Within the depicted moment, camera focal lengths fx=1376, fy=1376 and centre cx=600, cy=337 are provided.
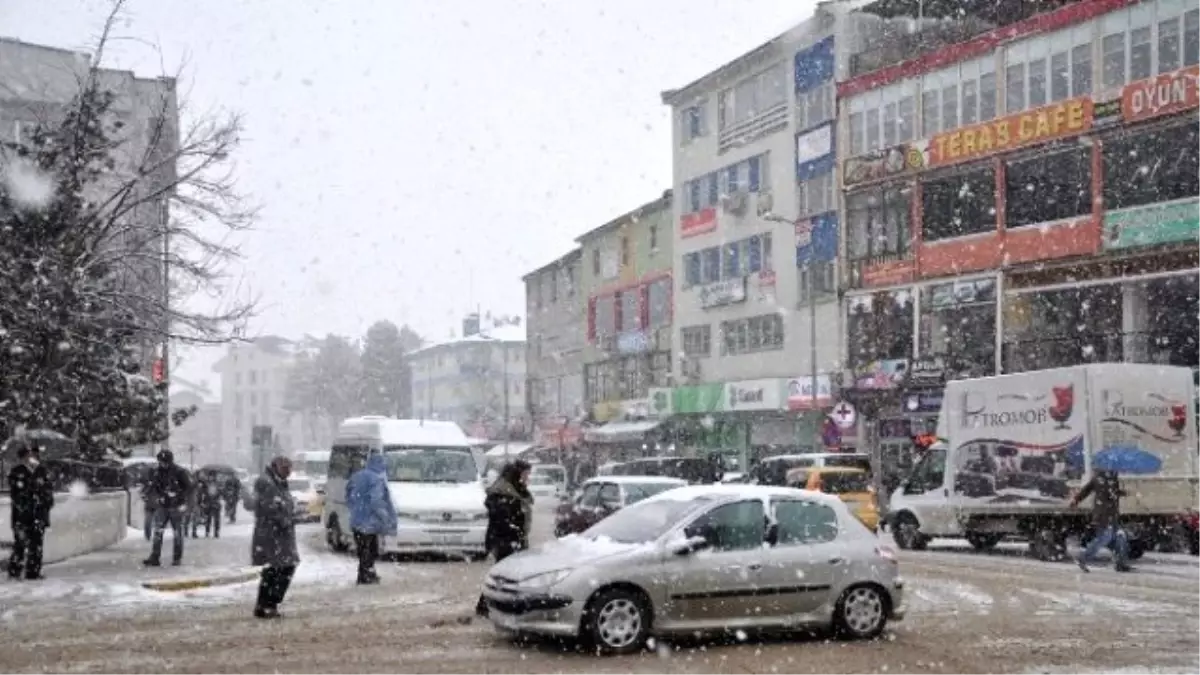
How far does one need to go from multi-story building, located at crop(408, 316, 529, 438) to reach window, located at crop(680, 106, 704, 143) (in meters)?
A: 48.8

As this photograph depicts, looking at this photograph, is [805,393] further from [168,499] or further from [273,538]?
[273,538]

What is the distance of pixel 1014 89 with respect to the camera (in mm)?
36312

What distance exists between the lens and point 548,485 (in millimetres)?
56250

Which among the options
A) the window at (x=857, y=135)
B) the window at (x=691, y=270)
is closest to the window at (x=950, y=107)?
the window at (x=857, y=135)

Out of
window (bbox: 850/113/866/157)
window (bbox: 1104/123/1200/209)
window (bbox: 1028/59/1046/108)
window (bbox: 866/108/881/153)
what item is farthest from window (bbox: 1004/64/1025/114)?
window (bbox: 850/113/866/157)

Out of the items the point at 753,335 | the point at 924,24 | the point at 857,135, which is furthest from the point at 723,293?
the point at 924,24

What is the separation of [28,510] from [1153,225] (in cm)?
2537

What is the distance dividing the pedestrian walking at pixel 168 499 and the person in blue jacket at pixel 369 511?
161 inches

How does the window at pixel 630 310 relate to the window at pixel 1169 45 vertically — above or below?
below

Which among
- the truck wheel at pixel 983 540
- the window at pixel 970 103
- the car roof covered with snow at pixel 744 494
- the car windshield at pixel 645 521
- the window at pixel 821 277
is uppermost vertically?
the window at pixel 970 103

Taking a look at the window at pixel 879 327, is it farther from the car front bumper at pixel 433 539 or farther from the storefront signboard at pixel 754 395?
the car front bumper at pixel 433 539

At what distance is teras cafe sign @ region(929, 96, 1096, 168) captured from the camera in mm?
33938

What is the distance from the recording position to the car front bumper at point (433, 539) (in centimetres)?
2111

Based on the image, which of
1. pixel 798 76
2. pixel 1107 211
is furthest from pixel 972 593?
pixel 798 76
